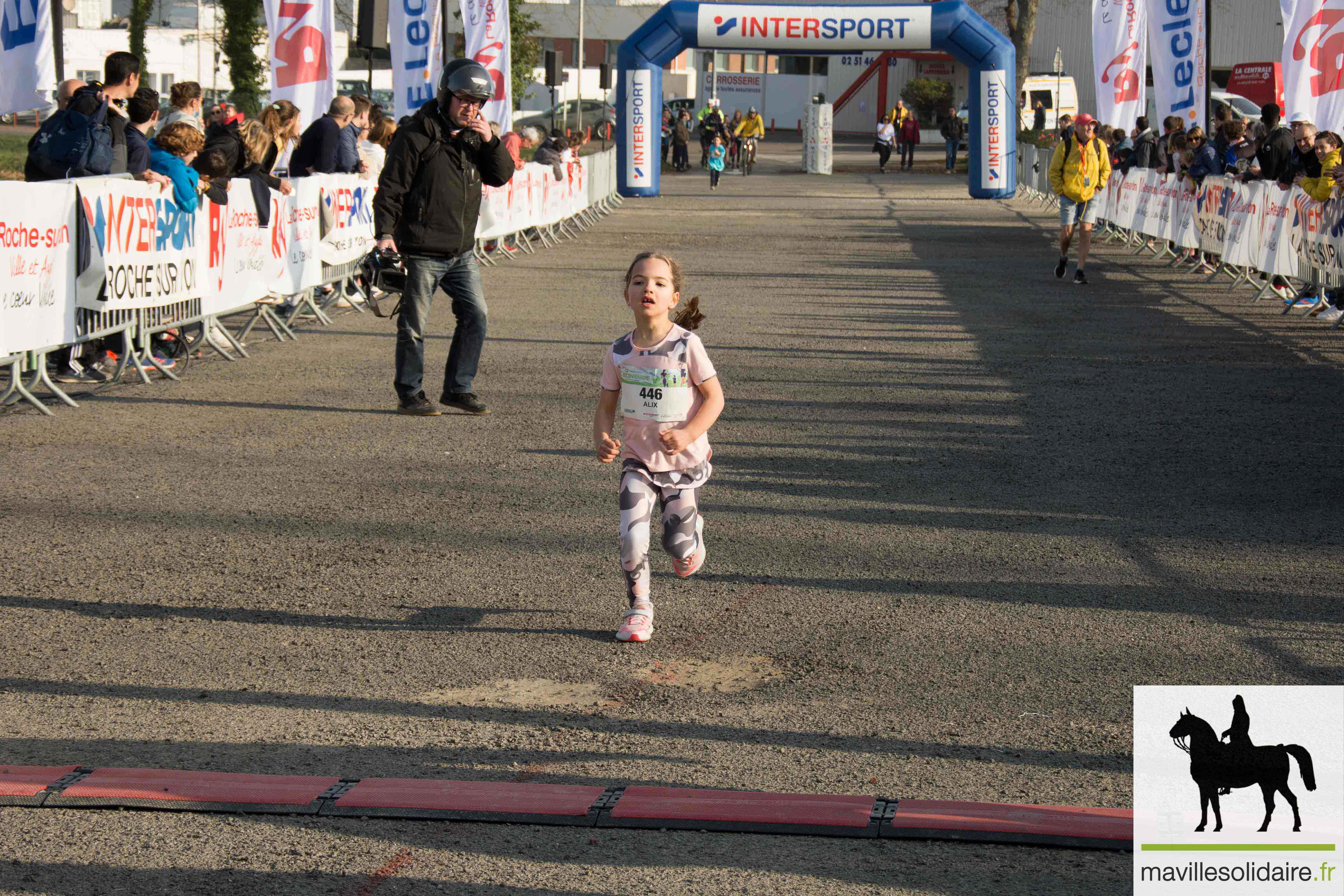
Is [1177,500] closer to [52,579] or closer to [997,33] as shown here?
[52,579]

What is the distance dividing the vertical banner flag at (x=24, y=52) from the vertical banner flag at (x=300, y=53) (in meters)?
3.90

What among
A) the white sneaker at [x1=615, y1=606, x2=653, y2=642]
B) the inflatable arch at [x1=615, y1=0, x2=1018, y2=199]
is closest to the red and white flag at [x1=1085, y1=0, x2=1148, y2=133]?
the inflatable arch at [x1=615, y1=0, x2=1018, y2=199]

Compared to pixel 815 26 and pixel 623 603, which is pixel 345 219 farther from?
pixel 815 26

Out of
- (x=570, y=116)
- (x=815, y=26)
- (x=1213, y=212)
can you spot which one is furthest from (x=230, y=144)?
(x=570, y=116)

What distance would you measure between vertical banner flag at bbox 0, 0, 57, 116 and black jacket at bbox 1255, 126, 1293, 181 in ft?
40.7

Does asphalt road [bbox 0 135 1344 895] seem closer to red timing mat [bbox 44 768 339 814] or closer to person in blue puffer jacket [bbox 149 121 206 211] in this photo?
red timing mat [bbox 44 768 339 814]

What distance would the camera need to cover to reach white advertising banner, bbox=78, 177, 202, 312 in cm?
1010

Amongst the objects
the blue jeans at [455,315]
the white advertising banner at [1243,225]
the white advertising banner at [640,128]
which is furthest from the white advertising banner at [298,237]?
the white advertising banner at [640,128]

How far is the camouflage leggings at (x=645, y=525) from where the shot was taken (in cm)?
539

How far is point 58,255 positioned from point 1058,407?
6386mm

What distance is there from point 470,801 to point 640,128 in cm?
3340

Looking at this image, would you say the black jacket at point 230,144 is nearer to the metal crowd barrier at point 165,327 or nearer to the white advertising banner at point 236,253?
the white advertising banner at point 236,253

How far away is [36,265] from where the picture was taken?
945 centimetres

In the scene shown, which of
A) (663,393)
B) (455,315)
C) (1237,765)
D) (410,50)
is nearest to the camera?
(1237,765)
